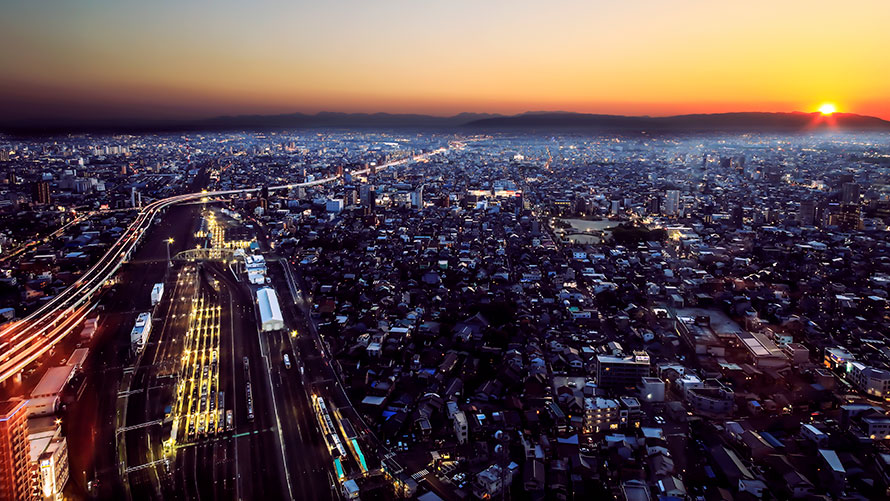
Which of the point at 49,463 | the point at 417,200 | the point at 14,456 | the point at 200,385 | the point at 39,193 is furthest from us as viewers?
the point at 417,200

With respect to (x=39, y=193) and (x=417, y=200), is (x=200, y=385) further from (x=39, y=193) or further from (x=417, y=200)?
(x=39, y=193)

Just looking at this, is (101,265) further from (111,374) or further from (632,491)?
(632,491)

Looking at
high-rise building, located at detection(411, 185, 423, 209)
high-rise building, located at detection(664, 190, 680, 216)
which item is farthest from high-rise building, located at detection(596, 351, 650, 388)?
high-rise building, located at detection(411, 185, 423, 209)

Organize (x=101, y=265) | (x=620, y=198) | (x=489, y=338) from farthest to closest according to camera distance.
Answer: (x=620, y=198) → (x=101, y=265) → (x=489, y=338)

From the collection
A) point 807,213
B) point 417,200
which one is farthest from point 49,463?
point 807,213

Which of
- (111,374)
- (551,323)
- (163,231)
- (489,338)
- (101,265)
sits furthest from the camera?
(163,231)

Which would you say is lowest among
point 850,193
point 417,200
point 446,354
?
point 446,354

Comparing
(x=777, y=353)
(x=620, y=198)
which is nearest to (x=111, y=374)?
(x=777, y=353)

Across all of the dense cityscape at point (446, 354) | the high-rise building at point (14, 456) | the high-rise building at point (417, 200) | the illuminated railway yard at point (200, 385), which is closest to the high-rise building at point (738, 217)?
the dense cityscape at point (446, 354)

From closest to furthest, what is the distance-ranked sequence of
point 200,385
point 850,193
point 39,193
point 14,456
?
point 14,456, point 200,385, point 850,193, point 39,193
